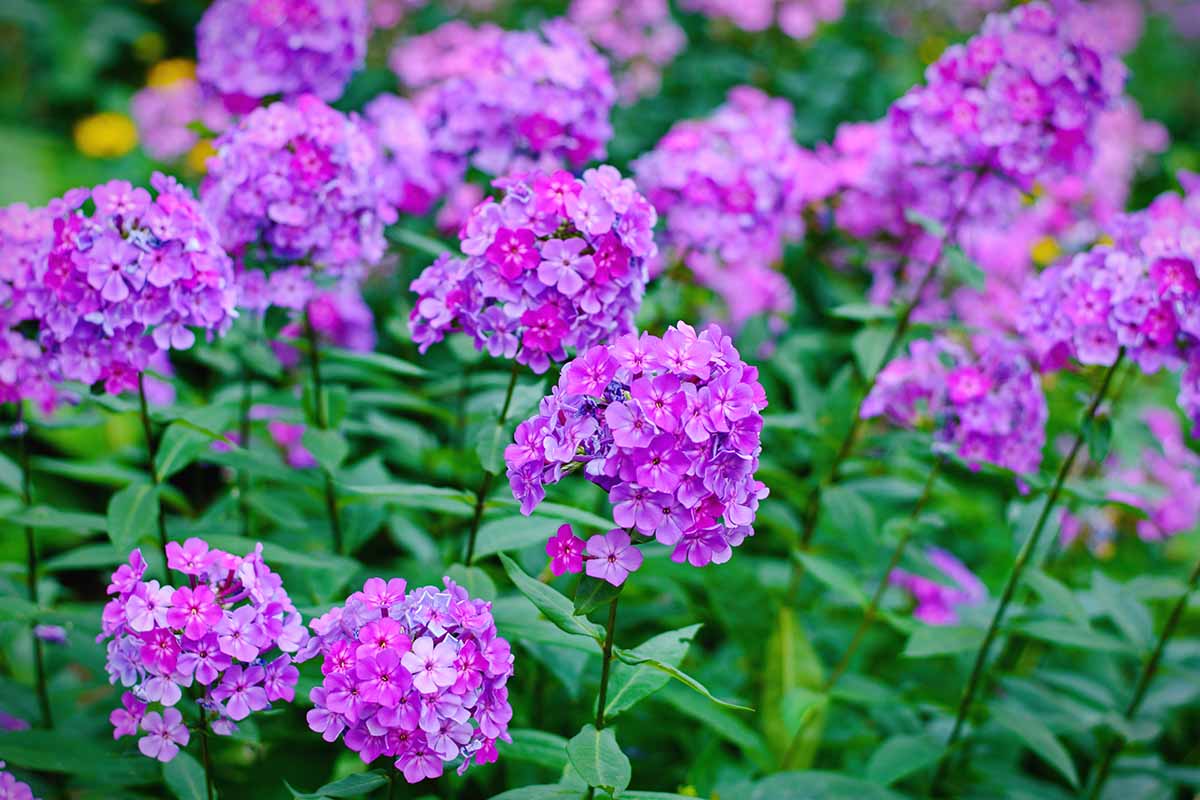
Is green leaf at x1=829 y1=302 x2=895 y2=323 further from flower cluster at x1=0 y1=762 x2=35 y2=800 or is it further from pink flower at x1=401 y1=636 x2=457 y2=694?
flower cluster at x1=0 y1=762 x2=35 y2=800

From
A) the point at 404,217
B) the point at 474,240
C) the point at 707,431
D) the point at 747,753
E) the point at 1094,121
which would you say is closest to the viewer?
the point at 707,431

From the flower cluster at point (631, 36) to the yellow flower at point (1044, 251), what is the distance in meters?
2.42

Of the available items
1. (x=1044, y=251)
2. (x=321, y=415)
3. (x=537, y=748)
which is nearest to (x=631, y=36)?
(x=1044, y=251)

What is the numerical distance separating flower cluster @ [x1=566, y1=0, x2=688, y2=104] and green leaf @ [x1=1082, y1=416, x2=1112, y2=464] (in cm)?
385

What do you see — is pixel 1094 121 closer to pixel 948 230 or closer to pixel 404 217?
pixel 948 230

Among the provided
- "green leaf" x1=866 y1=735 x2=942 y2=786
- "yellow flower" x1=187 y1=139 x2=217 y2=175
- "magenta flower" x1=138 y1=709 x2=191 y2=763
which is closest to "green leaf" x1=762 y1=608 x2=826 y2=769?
"green leaf" x1=866 y1=735 x2=942 y2=786

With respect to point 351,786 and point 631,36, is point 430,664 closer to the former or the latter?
point 351,786

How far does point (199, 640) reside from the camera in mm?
1931

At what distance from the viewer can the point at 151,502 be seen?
99.9 inches

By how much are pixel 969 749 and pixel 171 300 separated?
283 centimetres

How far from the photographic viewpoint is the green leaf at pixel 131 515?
2.41 m

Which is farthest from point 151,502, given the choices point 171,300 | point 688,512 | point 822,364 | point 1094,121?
point 822,364

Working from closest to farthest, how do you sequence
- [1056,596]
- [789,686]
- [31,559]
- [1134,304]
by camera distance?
[1134,304] < [31,559] < [1056,596] < [789,686]

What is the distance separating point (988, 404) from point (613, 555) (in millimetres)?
1591
